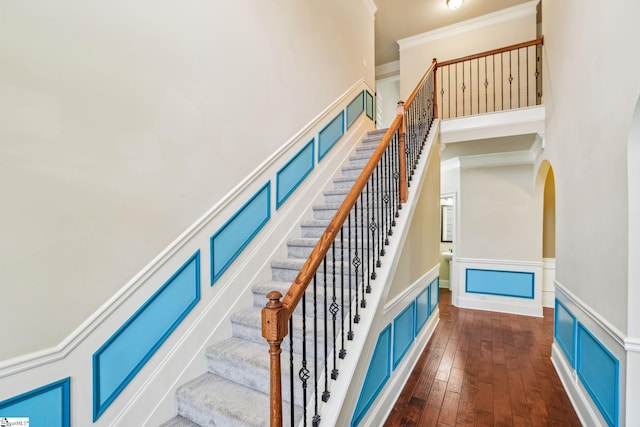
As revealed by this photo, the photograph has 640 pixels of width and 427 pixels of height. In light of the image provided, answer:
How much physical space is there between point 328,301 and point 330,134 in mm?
2354

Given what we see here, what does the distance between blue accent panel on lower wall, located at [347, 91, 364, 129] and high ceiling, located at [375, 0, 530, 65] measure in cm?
165

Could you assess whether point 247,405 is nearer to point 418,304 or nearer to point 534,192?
point 418,304

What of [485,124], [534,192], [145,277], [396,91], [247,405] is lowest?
[247,405]

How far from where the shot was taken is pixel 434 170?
370 centimetres

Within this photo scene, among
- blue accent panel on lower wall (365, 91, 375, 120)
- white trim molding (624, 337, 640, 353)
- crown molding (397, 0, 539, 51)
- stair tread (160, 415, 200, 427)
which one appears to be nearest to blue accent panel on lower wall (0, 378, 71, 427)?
stair tread (160, 415, 200, 427)

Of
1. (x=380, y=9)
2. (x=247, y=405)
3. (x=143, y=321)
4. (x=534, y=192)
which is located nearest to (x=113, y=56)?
(x=143, y=321)

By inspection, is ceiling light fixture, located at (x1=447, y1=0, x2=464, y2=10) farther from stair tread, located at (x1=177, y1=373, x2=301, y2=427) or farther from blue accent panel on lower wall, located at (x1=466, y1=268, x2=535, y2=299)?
stair tread, located at (x1=177, y1=373, x2=301, y2=427)

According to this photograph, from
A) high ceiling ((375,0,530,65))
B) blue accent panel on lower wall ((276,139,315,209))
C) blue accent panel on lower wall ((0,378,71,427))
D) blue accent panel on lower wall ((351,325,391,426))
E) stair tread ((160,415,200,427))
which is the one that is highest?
high ceiling ((375,0,530,65))

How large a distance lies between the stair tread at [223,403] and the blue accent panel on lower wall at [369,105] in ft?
14.5

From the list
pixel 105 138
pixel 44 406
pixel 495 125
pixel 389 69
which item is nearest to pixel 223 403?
pixel 44 406

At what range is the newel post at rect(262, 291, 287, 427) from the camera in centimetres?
117

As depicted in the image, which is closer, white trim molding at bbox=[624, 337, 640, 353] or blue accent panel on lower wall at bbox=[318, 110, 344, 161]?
white trim molding at bbox=[624, 337, 640, 353]

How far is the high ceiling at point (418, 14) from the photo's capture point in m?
4.94

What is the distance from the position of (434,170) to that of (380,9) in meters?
3.28
